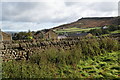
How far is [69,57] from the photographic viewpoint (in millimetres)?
6086

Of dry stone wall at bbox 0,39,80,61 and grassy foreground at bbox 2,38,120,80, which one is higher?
dry stone wall at bbox 0,39,80,61

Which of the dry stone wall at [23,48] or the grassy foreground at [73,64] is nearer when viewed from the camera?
the grassy foreground at [73,64]

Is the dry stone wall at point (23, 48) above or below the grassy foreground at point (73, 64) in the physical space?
above

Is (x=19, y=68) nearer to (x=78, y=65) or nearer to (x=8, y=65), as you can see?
(x=8, y=65)

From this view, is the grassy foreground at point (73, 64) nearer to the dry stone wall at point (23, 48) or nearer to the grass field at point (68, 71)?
the grass field at point (68, 71)

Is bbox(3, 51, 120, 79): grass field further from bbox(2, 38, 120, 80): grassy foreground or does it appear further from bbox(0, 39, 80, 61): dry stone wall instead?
bbox(0, 39, 80, 61): dry stone wall

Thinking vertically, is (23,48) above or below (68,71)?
above

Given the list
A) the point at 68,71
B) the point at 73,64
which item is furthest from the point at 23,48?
the point at 68,71

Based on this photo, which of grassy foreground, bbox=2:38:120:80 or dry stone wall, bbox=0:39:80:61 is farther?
dry stone wall, bbox=0:39:80:61

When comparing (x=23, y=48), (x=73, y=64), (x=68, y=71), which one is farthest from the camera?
(x=23, y=48)

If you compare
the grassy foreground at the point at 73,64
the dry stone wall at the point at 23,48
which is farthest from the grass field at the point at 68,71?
the dry stone wall at the point at 23,48

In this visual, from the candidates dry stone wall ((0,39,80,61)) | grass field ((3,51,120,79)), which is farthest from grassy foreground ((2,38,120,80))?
dry stone wall ((0,39,80,61))

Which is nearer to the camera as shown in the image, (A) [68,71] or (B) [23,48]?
(A) [68,71]

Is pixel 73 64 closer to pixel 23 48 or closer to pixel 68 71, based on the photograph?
pixel 68 71
